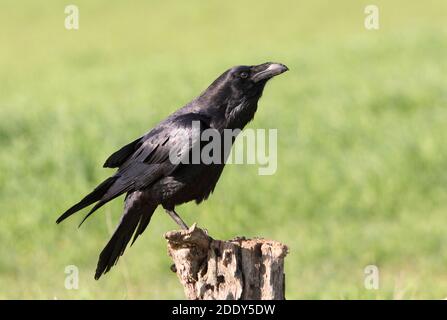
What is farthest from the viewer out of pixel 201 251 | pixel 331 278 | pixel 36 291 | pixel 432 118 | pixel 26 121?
pixel 26 121

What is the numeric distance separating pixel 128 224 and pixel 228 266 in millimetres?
1047

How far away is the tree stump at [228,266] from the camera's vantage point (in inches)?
161

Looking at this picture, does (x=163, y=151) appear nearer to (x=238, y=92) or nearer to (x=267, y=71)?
(x=238, y=92)

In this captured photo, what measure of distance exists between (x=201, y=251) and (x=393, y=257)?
15.5 feet

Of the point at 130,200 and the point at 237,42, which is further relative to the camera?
the point at 237,42

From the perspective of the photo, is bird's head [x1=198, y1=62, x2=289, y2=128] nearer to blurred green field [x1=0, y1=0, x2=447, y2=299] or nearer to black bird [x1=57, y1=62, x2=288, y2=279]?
black bird [x1=57, y1=62, x2=288, y2=279]

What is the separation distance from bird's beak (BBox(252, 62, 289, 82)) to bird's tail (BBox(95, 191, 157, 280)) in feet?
3.04

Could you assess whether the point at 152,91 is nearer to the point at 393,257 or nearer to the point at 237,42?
the point at 393,257

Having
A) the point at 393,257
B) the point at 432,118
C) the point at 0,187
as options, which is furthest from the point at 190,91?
the point at 393,257

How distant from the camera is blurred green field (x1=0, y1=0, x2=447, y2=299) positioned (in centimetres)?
841

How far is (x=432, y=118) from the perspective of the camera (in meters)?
12.2

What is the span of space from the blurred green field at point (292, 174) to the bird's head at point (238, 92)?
123 centimetres

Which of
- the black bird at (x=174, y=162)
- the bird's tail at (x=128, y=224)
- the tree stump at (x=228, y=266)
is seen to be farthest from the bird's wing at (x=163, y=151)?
the tree stump at (x=228, y=266)

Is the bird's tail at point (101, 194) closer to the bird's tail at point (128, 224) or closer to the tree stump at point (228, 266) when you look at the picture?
the bird's tail at point (128, 224)
